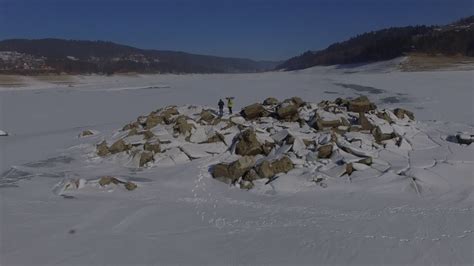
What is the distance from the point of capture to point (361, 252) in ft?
20.3

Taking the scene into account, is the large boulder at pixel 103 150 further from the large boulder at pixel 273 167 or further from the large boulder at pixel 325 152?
the large boulder at pixel 325 152

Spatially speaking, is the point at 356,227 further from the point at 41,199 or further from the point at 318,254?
the point at 41,199

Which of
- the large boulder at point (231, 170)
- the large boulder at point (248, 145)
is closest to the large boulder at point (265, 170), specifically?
the large boulder at point (231, 170)

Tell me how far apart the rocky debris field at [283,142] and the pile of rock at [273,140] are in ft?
0.07

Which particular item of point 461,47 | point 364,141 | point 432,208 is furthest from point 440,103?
point 461,47

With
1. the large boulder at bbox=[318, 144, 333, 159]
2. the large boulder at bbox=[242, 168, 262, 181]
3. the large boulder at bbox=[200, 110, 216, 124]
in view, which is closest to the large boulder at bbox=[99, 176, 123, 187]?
the large boulder at bbox=[242, 168, 262, 181]

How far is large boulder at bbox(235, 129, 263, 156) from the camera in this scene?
10781 millimetres

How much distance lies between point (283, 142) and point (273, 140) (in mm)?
272

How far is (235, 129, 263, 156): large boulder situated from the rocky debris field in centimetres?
2

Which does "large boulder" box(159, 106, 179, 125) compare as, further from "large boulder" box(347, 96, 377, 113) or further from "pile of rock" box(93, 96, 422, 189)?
"large boulder" box(347, 96, 377, 113)

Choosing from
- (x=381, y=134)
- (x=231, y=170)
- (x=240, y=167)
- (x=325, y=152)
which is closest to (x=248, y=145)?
(x=240, y=167)

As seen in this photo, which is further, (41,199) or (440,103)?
(440,103)

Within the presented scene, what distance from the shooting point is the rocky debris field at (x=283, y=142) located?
9633 millimetres

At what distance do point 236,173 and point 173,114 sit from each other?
6.28 m
